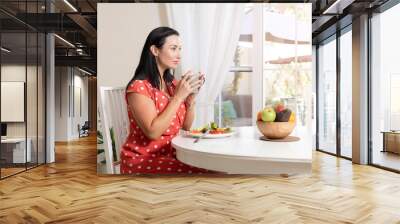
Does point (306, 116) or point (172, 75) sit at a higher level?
point (172, 75)

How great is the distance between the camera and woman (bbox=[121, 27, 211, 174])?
12.4 ft

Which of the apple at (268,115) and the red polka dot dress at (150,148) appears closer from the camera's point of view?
the apple at (268,115)

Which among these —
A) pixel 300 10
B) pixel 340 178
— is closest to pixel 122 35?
pixel 300 10

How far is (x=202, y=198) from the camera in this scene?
12.1 feet

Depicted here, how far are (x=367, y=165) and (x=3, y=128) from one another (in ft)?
17.3

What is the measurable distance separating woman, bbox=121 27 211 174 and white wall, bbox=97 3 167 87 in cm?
14

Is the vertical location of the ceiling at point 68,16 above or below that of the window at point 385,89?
above

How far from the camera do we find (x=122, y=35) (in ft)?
14.7

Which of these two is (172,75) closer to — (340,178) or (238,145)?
(340,178)

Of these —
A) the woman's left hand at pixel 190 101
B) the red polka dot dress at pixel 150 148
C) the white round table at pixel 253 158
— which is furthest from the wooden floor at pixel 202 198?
the white round table at pixel 253 158

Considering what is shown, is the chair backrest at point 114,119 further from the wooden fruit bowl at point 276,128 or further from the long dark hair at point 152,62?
the wooden fruit bowl at point 276,128

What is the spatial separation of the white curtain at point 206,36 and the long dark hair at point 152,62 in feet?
0.47

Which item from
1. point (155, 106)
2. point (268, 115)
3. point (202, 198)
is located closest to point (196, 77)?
point (155, 106)

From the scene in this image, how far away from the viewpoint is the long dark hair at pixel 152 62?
12.9ft
